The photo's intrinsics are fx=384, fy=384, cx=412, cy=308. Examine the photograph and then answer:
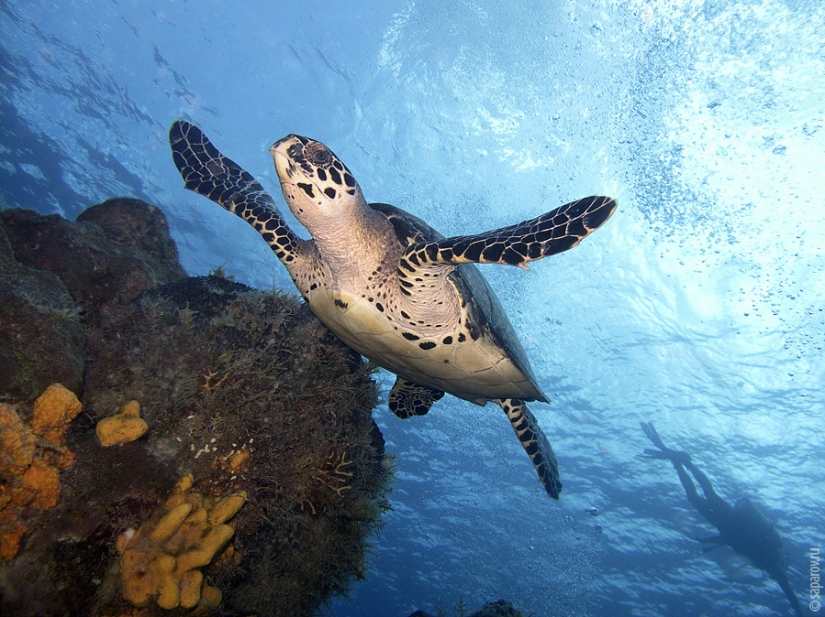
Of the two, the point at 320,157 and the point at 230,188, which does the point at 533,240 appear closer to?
the point at 320,157

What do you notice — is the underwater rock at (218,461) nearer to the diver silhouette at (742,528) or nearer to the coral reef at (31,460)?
the coral reef at (31,460)

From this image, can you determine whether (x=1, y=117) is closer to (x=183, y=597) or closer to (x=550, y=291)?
(x=183, y=597)

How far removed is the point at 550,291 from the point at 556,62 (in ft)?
34.6

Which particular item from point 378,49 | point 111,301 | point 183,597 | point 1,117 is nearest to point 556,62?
point 378,49

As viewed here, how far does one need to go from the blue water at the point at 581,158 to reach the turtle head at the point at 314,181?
1507 centimetres

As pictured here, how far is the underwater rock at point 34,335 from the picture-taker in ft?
7.97

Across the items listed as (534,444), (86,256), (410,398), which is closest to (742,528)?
(534,444)

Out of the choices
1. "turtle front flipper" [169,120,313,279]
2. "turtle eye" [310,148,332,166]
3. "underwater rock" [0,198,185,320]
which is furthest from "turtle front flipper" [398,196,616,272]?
"underwater rock" [0,198,185,320]

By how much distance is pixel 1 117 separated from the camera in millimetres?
18328

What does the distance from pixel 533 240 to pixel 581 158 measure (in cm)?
1670

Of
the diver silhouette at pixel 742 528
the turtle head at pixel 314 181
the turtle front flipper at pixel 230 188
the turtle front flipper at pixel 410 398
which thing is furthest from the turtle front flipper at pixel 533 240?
the diver silhouette at pixel 742 528

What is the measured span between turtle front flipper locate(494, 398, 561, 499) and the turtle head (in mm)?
4220

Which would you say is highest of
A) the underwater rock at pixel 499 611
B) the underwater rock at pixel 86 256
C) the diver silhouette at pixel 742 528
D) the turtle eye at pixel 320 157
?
the diver silhouette at pixel 742 528

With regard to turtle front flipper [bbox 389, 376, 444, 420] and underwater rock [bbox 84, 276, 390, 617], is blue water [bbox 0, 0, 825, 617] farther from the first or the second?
underwater rock [bbox 84, 276, 390, 617]
